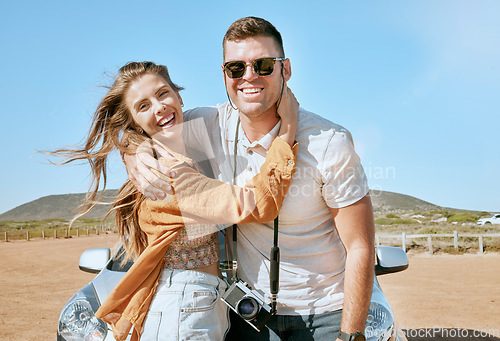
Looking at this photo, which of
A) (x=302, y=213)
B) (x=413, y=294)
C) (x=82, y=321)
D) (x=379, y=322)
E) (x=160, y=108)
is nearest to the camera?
(x=302, y=213)

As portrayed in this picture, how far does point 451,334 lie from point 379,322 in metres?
5.56

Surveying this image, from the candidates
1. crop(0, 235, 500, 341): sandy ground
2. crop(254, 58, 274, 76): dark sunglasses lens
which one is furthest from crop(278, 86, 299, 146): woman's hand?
crop(0, 235, 500, 341): sandy ground

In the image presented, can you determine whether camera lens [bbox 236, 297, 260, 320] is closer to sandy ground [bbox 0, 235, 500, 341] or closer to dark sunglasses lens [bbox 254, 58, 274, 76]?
dark sunglasses lens [bbox 254, 58, 274, 76]

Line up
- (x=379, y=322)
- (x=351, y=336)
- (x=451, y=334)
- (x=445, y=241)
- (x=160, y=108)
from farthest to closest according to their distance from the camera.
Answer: (x=445, y=241) → (x=451, y=334) → (x=379, y=322) → (x=160, y=108) → (x=351, y=336)

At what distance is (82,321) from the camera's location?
2.71m

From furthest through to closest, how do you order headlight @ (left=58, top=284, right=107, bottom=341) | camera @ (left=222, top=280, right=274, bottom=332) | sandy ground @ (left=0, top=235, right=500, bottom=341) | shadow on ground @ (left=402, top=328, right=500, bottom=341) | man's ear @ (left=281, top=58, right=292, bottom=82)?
sandy ground @ (left=0, top=235, right=500, bottom=341) < shadow on ground @ (left=402, top=328, right=500, bottom=341) < headlight @ (left=58, top=284, right=107, bottom=341) < man's ear @ (left=281, top=58, right=292, bottom=82) < camera @ (left=222, top=280, right=274, bottom=332)

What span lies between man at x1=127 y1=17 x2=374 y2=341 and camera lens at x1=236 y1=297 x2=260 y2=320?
0.15 meters

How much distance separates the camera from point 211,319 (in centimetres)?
196

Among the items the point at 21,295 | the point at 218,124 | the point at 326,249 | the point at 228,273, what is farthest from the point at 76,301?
the point at 21,295

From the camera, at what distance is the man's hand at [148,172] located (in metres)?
2.12

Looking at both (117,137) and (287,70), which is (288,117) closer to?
(287,70)

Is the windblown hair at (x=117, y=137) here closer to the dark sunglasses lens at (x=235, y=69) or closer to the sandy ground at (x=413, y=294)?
the dark sunglasses lens at (x=235, y=69)

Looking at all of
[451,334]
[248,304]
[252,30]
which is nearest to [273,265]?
[248,304]

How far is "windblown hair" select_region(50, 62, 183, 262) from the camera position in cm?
238
